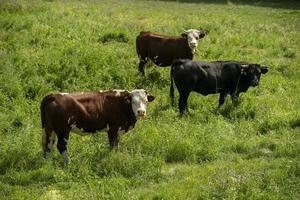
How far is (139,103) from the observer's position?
10445 mm

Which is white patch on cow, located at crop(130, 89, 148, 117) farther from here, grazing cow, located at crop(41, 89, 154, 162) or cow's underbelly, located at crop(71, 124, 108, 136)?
cow's underbelly, located at crop(71, 124, 108, 136)

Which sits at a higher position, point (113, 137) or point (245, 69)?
point (245, 69)

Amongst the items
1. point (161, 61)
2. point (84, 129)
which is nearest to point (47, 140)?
point (84, 129)

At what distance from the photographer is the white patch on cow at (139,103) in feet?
34.0

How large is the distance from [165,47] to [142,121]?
4284 millimetres

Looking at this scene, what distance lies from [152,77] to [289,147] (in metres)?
6.04

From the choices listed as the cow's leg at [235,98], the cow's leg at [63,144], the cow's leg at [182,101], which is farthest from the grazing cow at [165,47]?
the cow's leg at [63,144]

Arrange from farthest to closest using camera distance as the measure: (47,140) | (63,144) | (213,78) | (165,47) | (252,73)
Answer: (165,47) → (252,73) → (213,78) → (47,140) → (63,144)

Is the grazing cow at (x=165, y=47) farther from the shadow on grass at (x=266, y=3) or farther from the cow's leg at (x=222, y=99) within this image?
the shadow on grass at (x=266, y=3)

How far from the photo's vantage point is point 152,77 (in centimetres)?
1589

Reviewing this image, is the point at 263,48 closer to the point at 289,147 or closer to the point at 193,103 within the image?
the point at 193,103

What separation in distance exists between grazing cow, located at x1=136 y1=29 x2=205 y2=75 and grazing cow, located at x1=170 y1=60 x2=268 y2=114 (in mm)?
2114

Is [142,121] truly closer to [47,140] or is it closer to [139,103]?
[139,103]

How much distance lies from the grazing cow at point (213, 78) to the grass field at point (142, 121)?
1.36 ft
